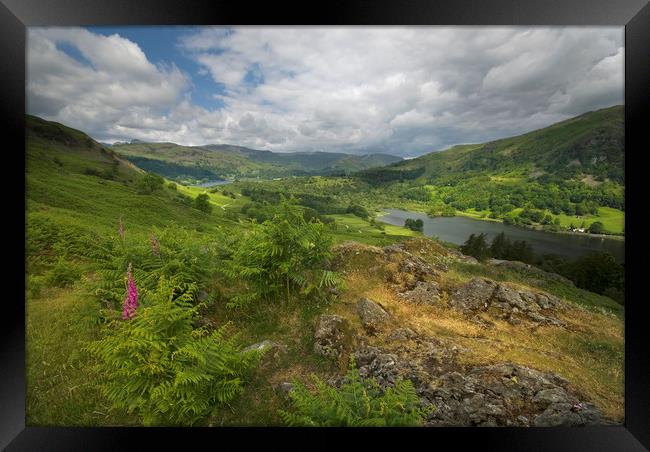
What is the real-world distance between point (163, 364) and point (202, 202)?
1458 centimetres

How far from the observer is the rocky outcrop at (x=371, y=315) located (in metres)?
3.84

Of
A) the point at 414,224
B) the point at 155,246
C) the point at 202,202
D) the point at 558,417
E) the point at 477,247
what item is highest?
the point at 202,202

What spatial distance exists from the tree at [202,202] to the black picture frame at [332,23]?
12725mm

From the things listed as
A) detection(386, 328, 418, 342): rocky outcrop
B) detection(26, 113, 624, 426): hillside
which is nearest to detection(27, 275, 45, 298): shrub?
detection(26, 113, 624, 426): hillside

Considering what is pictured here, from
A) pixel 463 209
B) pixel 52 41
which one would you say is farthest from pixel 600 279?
pixel 52 41

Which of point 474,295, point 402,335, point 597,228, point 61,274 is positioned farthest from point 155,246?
point 597,228

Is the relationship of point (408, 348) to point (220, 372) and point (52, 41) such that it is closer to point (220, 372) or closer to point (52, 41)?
Result: point (220, 372)

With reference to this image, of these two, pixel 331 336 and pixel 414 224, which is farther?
pixel 414 224

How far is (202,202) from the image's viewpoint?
14.9m

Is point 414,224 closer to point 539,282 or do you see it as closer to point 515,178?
point 539,282

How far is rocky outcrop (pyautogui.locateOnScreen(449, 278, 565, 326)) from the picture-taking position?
4379mm

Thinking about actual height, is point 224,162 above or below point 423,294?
above

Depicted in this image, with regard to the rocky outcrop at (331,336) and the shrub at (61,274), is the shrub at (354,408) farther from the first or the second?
the shrub at (61,274)

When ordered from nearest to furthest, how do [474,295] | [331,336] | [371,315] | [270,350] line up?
[270,350] → [331,336] → [371,315] → [474,295]
